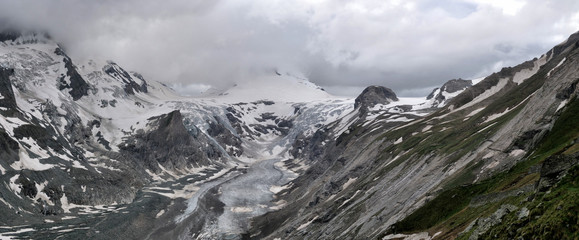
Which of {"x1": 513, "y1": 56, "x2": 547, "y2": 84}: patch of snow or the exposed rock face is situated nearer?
the exposed rock face

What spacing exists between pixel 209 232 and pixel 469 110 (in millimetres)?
84874

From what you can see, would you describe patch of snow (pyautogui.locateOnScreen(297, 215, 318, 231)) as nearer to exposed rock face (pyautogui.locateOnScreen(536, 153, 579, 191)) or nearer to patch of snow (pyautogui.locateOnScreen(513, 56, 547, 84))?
exposed rock face (pyautogui.locateOnScreen(536, 153, 579, 191))

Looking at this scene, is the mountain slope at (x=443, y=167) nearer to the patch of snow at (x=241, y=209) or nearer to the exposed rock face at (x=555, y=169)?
the exposed rock face at (x=555, y=169)

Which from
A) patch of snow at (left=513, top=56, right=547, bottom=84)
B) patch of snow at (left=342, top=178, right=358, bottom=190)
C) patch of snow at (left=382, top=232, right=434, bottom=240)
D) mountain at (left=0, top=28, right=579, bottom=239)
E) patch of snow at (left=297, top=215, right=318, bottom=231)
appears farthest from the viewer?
patch of snow at (left=513, top=56, right=547, bottom=84)

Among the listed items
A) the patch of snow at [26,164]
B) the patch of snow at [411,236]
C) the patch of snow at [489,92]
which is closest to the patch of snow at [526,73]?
the patch of snow at [489,92]

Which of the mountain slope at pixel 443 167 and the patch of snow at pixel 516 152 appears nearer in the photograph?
the mountain slope at pixel 443 167

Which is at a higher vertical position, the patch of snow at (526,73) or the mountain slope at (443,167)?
the patch of snow at (526,73)

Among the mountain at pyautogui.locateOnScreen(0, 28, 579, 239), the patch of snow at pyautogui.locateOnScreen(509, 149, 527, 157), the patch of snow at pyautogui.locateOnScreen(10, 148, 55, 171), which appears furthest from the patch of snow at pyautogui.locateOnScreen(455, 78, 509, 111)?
the patch of snow at pyautogui.locateOnScreen(10, 148, 55, 171)

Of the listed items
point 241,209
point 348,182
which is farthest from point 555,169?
point 241,209

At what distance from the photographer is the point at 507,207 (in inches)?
1182

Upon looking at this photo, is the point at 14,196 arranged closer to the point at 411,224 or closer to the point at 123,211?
the point at 123,211

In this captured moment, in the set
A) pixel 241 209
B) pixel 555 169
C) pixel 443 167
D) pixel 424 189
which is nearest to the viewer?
pixel 555 169

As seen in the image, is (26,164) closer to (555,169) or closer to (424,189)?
(424,189)

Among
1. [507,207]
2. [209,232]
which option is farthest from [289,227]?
[507,207]
